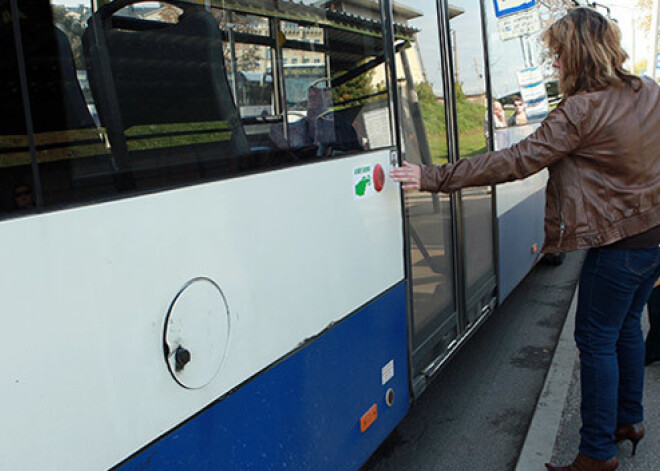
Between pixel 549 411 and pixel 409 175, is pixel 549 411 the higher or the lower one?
the lower one

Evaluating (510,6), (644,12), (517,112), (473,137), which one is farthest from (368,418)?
(644,12)

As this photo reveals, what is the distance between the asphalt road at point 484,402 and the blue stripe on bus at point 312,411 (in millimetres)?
593

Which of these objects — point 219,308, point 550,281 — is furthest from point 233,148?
point 550,281

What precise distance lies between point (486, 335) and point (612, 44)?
2964 mm

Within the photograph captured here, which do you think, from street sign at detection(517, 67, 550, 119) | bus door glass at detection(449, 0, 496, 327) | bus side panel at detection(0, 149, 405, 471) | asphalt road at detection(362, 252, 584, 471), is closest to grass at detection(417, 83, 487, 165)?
bus door glass at detection(449, 0, 496, 327)

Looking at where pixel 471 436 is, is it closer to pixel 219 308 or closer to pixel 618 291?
pixel 618 291

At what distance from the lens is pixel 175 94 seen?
186 cm

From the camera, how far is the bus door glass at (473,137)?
3654 millimetres

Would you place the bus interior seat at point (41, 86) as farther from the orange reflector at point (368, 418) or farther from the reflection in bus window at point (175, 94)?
the orange reflector at point (368, 418)

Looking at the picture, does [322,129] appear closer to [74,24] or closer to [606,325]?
[74,24]

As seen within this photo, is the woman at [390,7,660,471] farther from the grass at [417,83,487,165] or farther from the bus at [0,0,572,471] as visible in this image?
the grass at [417,83,487,165]

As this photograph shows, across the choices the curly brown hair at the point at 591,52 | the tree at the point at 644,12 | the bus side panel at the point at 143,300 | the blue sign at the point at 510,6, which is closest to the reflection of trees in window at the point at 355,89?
the bus side panel at the point at 143,300

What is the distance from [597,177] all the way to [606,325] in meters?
0.64

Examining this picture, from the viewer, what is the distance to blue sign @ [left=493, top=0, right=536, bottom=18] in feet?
14.7
